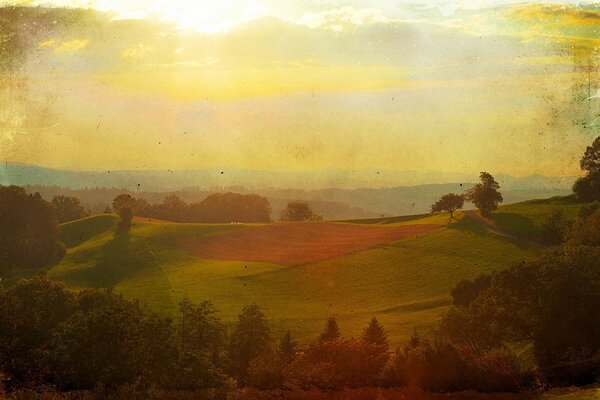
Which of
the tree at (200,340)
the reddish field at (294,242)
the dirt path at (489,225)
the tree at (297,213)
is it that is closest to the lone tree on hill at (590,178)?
the dirt path at (489,225)

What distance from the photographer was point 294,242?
3693 inches

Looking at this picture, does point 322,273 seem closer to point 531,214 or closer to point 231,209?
point 531,214

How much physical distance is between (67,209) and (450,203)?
85.5 meters

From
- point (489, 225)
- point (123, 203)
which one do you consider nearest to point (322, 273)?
point (489, 225)

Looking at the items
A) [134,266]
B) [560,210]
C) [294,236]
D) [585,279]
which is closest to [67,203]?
[134,266]

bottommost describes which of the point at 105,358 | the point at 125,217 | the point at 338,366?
the point at 105,358

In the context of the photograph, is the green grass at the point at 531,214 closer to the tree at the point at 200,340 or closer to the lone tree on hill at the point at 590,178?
the lone tree on hill at the point at 590,178

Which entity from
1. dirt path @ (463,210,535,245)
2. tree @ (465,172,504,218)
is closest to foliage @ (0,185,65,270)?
dirt path @ (463,210,535,245)

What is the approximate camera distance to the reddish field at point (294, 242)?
87.6 m

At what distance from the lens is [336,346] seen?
20.0 meters

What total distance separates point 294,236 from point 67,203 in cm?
6674

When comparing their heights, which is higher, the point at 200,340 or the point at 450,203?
the point at 450,203

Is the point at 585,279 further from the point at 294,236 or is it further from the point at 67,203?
the point at 67,203

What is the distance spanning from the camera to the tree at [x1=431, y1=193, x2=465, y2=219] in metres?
98.7
